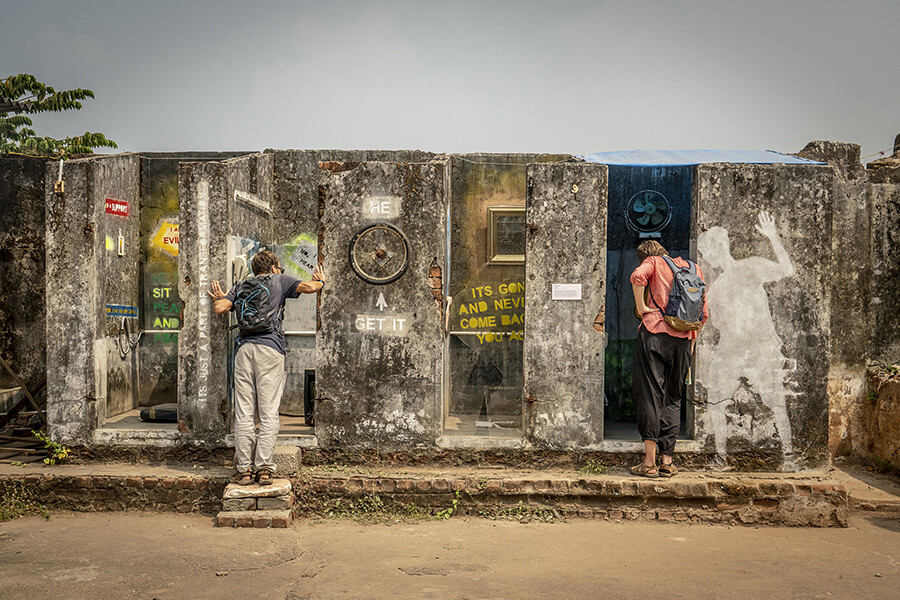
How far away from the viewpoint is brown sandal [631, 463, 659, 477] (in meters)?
5.94

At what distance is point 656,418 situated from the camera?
5.96m

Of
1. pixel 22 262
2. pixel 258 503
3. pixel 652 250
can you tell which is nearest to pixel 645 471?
pixel 652 250

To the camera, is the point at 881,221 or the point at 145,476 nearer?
the point at 145,476

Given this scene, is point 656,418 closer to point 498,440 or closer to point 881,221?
point 498,440

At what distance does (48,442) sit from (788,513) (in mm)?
6485

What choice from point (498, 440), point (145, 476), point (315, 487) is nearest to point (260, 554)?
point (315, 487)

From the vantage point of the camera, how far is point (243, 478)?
18.9 feet

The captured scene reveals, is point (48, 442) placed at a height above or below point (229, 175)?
below

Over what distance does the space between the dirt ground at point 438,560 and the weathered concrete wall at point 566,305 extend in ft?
2.91

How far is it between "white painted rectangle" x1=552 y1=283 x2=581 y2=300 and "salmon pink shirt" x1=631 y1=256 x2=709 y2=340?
479 mm

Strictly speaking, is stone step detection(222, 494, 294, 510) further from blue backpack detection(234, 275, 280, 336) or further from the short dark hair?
the short dark hair

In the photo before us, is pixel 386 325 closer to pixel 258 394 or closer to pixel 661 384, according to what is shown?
pixel 258 394

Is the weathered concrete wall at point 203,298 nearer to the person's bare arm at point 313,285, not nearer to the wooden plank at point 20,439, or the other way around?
the person's bare arm at point 313,285

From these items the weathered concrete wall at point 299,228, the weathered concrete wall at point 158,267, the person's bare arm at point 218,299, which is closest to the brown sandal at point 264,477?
the person's bare arm at point 218,299
